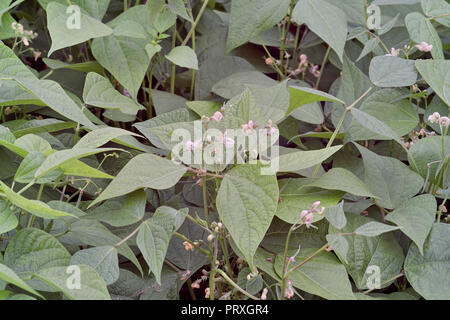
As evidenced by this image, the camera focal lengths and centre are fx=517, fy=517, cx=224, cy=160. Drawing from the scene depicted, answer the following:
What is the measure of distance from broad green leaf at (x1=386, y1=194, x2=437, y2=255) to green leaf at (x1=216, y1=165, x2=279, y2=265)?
183mm

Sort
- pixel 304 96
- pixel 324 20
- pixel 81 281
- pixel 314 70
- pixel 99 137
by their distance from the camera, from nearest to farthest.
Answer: pixel 81 281, pixel 99 137, pixel 304 96, pixel 324 20, pixel 314 70

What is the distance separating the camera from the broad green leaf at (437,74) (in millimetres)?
776

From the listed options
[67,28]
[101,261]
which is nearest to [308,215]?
[101,261]

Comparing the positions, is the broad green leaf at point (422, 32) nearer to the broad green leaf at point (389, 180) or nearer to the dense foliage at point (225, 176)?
the dense foliage at point (225, 176)

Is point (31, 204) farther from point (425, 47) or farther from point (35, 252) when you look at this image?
point (425, 47)

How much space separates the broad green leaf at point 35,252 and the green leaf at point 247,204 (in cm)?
20

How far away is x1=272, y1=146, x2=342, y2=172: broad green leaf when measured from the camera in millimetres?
656

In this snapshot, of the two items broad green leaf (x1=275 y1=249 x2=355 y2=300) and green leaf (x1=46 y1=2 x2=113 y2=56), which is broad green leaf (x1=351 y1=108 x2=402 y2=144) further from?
green leaf (x1=46 y1=2 x2=113 y2=56)

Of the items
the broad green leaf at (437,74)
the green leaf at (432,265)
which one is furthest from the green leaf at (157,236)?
the broad green leaf at (437,74)

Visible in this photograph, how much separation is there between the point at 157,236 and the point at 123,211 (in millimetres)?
88

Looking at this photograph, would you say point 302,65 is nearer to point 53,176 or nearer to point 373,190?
point 373,190

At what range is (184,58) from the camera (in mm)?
860

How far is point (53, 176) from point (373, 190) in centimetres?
44

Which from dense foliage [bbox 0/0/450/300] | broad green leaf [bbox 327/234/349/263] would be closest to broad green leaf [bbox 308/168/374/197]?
dense foliage [bbox 0/0/450/300]
